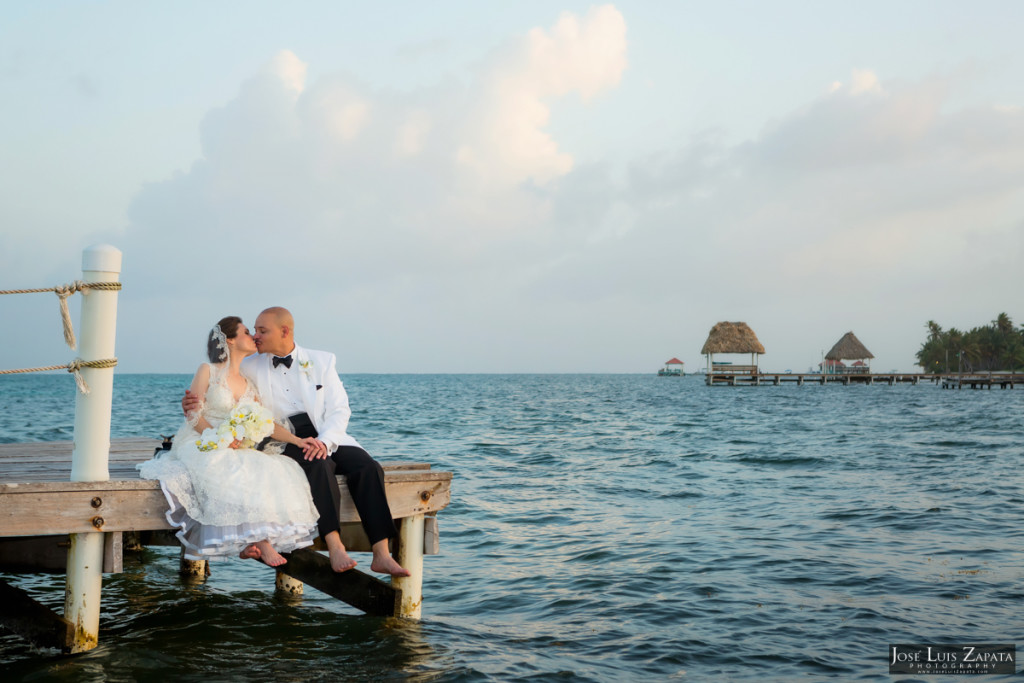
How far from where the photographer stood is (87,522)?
4.57 m

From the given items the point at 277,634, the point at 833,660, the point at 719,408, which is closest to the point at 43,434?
the point at 277,634

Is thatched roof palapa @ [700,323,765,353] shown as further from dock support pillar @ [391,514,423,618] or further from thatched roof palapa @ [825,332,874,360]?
dock support pillar @ [391,514,423,618]

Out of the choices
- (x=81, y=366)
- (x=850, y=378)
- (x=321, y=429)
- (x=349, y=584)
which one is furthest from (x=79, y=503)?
(x=850, y=378)

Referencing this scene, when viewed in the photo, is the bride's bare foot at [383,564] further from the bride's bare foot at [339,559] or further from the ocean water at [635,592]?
the ocean water at [635,592]

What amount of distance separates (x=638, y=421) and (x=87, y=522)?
29585 mm

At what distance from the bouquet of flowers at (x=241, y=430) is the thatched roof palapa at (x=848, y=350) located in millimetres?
93457

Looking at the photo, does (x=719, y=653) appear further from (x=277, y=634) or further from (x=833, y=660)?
(x=277, y=634)

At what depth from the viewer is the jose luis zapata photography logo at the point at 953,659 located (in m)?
5.24

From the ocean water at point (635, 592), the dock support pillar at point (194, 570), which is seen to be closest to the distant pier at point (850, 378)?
the ocean water at point (635, 592)

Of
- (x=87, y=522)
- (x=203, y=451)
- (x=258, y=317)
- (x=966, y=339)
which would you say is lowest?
(x=87, y=522)

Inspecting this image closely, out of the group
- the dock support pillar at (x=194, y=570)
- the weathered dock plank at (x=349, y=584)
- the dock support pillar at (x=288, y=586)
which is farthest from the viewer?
the dock support pillar at (x=194, y=570)

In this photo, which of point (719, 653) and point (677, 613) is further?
point (677, 613)

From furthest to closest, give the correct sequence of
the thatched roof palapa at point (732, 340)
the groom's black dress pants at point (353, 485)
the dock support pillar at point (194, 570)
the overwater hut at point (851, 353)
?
1. the overwater hut at point (851, 353)
2. the thatched roof palapa at point (732, 340)
3. the dock support pillar at point (194, 570)
4. the groom's black dress pants at point (353, 485)

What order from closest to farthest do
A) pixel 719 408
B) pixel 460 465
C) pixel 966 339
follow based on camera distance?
1. pixel 460 465
2. pixel 719 408
3. pixel 966 339
